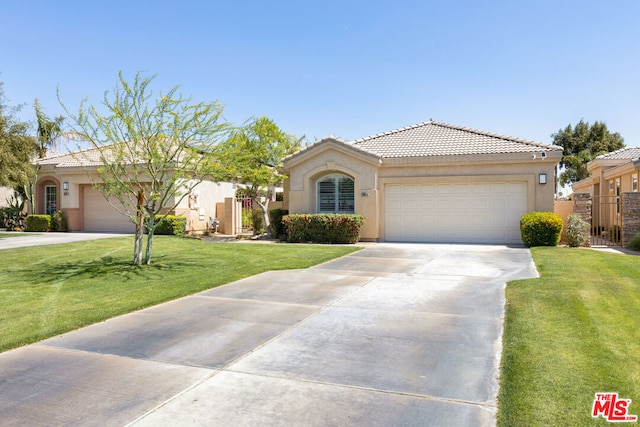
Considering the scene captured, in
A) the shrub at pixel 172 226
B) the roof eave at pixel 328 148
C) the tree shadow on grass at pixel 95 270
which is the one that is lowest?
the tree shadow on grass at pixel 95 270

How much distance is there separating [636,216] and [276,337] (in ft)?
52.8

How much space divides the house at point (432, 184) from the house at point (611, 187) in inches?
131

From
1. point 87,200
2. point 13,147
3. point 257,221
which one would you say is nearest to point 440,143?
point 257,221

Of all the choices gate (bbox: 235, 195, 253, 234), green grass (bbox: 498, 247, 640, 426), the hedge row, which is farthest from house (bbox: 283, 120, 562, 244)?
the hedge row

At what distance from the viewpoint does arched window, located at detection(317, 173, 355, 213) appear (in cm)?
1986

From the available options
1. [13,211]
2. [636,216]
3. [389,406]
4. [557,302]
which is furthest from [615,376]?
[13,211]

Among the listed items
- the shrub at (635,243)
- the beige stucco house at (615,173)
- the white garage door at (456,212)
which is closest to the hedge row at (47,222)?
the white garage door at (456,212)

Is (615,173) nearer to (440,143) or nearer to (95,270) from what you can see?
(440,143)

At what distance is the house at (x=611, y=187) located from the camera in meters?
18.8

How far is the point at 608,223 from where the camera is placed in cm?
2128

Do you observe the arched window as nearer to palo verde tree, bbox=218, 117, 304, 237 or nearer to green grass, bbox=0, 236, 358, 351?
palo verde tree, bbox=218, 117, 304, 237

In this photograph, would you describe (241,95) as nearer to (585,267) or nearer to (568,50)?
(568,50)

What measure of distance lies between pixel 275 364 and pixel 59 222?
2472 cm

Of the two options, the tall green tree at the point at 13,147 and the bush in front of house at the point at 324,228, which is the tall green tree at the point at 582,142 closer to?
the bush in front of house at the point at 324,228
